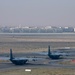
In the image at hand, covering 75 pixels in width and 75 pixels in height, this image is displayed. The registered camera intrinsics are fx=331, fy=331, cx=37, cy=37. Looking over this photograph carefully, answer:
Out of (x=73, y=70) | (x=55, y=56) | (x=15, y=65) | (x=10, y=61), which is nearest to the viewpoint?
(x=73, y=70)

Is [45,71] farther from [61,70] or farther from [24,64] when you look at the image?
[24,64]

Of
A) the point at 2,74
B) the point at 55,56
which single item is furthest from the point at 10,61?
the point at 2,74

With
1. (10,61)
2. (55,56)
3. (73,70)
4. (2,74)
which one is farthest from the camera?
(55,56)

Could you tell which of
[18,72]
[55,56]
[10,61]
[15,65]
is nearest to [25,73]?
[18,72]

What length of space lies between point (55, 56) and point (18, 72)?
17591 mm

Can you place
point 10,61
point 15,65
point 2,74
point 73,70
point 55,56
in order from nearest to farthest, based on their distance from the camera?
point 2,74 → point 73,70 → point 15,65 → point 10,61 → point 55,56

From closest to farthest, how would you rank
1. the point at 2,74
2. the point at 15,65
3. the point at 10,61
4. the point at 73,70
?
the point at 2,74 < the point at 73,70 < the point at 15,65 < the point at 10,61

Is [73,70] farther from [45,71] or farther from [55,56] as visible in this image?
[55,56]

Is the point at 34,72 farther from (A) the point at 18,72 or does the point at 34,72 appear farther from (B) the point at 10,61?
(B) the point at 10,61

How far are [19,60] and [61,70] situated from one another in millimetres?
8890

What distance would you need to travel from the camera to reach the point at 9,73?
121 feet

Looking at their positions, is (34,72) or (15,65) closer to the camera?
(34,72)

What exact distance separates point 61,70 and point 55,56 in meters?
15.5

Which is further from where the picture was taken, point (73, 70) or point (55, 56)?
point (55, 56)
